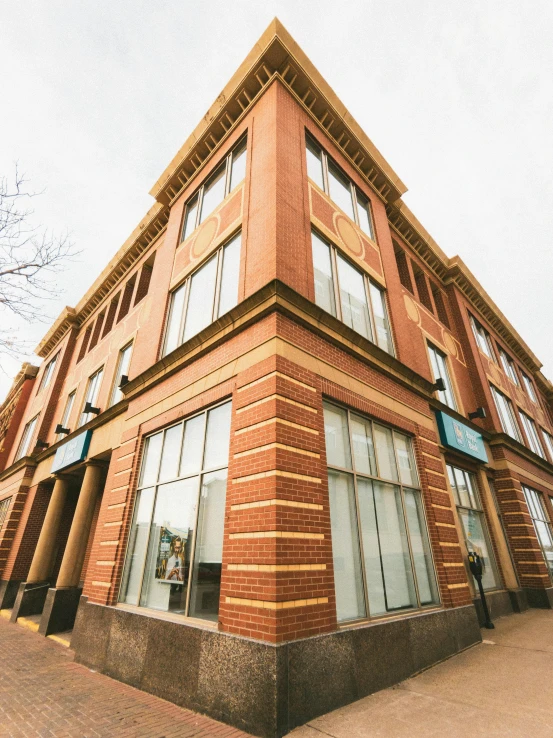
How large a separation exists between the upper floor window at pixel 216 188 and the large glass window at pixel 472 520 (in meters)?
10.4

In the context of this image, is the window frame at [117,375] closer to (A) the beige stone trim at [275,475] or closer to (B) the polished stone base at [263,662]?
(B) the polished stone base at [263,662]

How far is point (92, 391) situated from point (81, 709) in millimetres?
11729

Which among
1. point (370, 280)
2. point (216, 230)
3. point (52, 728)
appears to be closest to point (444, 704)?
point (52, 728)

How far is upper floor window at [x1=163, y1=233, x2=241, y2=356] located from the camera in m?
8.12

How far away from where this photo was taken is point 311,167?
961cm

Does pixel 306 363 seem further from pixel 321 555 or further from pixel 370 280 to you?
pixel 370 280

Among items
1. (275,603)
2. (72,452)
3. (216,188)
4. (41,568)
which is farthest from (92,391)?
(275,603)

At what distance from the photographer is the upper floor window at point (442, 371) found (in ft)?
42.3

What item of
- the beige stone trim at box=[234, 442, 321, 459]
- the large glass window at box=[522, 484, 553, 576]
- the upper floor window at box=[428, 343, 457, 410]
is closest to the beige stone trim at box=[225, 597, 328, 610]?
the beige stone trim at box=[234, 442, 321, 459]

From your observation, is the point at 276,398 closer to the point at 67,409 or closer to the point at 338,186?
the point at 338,186

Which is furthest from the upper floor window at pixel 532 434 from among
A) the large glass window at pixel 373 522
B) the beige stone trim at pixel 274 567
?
the beige stone trim at pixel 274 567

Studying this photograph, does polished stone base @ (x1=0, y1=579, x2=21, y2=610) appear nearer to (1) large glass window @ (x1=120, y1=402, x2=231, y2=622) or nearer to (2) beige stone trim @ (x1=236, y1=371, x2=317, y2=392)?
(1) large glass window @ (x1=120, y1=402, x2=231, y2=622)

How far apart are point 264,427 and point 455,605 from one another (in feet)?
18.7

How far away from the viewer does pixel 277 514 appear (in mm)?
4652
